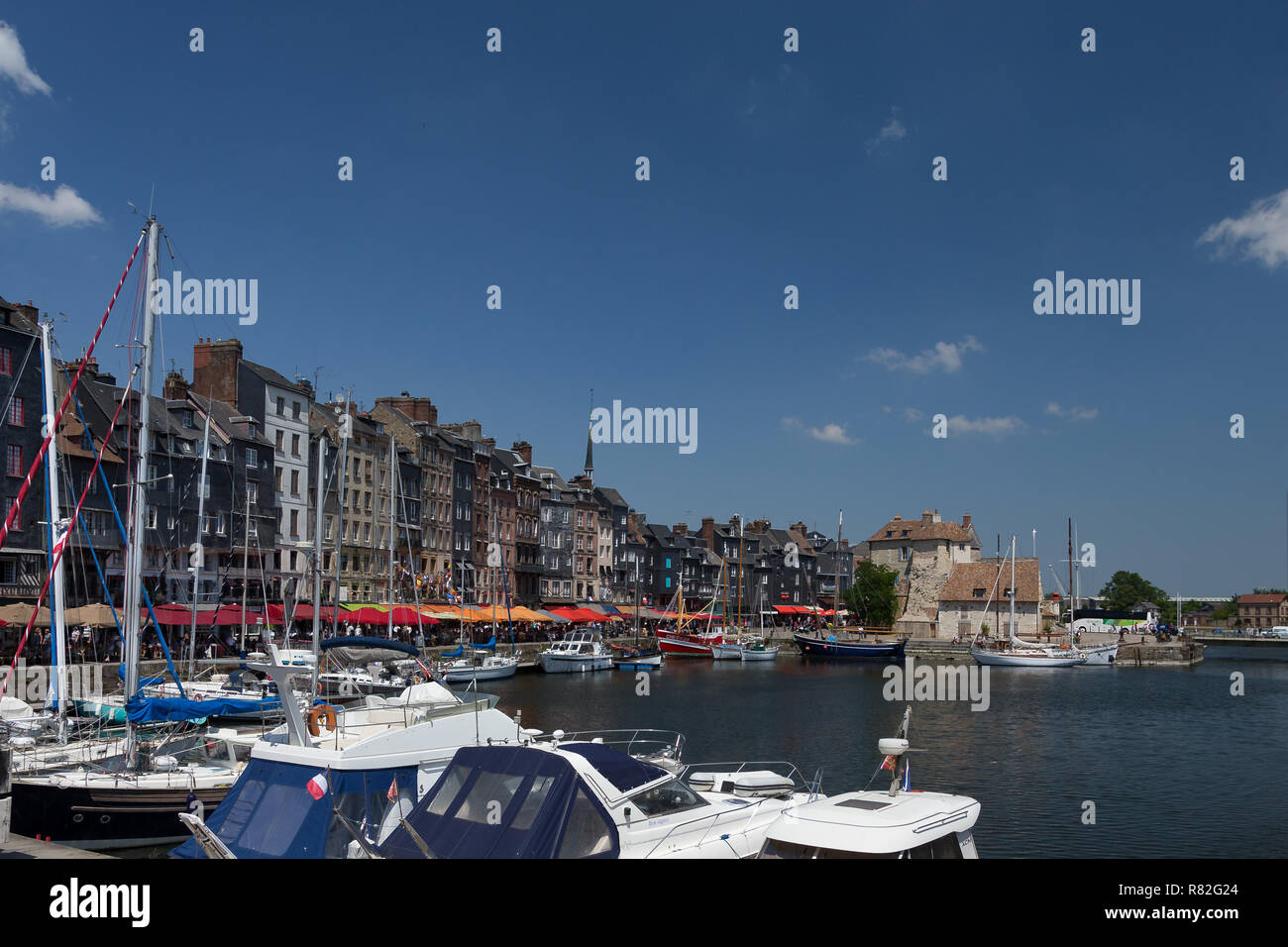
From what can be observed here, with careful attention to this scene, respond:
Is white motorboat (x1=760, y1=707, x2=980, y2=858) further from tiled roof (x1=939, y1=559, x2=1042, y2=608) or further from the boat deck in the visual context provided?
tiled roof (x1=939, y1=559, x2=1042, y2=608)

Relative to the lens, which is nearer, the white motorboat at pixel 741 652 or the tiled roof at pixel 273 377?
the tiled roof at pixel 273 377

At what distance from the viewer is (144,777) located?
22.5m

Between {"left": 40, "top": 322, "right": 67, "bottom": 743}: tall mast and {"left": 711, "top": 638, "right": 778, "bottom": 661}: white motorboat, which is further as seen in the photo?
{"left": 711, "top": 638, "right": 778, "bottom": 661}: white motorboat

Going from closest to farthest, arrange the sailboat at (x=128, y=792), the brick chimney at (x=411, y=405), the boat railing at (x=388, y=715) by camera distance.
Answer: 1. the boat railing at (x=388, y=715)
2. the sailboat at (x=128, y=792)
3. the brick chimney at (x=411, y=405)

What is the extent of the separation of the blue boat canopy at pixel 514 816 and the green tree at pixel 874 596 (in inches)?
4779

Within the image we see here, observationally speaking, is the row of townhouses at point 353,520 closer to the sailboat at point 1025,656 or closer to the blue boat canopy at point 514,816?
the blue boat canopy at point 514,816

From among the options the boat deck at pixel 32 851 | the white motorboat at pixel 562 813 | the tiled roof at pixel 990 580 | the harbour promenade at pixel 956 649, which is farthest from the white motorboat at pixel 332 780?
the tiled roof at pixel 990 580

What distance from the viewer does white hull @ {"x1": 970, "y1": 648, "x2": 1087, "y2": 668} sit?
323 ft

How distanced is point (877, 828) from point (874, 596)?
122 metres

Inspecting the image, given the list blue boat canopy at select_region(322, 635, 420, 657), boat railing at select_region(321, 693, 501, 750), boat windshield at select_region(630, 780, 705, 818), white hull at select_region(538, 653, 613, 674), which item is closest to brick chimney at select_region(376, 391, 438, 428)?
white hull at select_region(538, 653, 613, 674)

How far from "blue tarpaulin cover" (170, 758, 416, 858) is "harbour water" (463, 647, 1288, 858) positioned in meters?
15.0

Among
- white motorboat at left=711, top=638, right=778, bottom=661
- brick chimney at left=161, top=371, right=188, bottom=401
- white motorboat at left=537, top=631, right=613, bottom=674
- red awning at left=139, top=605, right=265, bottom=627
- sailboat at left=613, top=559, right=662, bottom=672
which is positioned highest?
brick chimney at left=161, top=371, right=188, bottom=401

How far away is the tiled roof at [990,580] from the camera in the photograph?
386 feet
